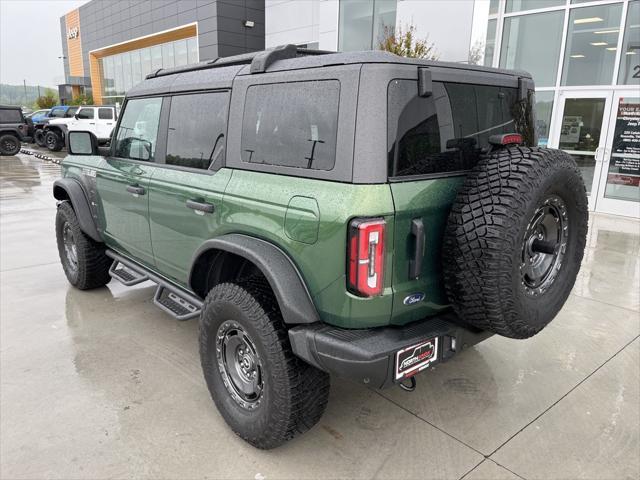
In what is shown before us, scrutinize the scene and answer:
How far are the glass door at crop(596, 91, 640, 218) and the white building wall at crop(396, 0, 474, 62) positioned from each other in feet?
10.9

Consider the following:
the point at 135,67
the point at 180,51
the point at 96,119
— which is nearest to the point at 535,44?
the point at 96,119

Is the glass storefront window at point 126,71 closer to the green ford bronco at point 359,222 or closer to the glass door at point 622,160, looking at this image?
the glass door at point 622,160

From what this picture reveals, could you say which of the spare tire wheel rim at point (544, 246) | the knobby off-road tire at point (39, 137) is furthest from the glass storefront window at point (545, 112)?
the knobby off-road tire at point (39, 137)

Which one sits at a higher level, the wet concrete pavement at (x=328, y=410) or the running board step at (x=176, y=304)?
the running board step at (x=176, y=304)

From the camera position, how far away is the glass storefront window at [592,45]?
9.12 metres

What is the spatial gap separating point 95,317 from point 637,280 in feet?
18.2

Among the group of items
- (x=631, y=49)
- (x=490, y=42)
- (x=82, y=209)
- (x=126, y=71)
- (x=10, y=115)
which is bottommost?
(x=82, y=209)

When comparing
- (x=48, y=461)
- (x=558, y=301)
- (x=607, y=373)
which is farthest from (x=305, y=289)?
(x=607, y=373)

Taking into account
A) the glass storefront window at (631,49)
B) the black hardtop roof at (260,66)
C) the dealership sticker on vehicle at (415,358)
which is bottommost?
the dealership sticker on vehicle at (415,358)

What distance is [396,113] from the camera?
2.12 meters

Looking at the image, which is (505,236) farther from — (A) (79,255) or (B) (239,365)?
(A) (79,255)

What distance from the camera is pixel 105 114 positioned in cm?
1942

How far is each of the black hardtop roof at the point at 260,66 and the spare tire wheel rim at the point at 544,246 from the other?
82cm

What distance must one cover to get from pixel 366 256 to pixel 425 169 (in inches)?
21.7
